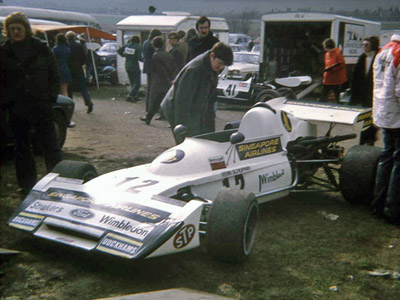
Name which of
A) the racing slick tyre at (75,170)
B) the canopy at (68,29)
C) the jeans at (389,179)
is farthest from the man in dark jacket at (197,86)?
the canopy at (68,29)

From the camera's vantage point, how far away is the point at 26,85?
16.4 ft

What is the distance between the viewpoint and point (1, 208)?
497 centimetres

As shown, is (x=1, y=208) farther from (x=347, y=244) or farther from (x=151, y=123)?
(x=151, y=123)

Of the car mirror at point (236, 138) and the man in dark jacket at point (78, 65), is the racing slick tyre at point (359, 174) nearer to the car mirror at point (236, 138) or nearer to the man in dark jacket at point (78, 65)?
the car mirror at point (236, 138)

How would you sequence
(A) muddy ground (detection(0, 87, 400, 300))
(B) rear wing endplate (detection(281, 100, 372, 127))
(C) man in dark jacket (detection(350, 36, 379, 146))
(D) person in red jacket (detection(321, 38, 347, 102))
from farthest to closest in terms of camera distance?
(D) person in red jacket (detection(321, 38, 347, 102)) < (C) man in dark jacket (detection(350, 36, 379, 146)) < (B) rear wing endplate (detection(281, 100, 372, 127)) < (A) muddy ground (detection(0, 87, 400, 300))

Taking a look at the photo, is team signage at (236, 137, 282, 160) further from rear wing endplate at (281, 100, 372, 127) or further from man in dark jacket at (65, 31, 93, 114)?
man in dark jacket at (65, 31, 93, 114)

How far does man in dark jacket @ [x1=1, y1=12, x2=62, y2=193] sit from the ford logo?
165 cm

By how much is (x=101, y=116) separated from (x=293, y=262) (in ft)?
26.8

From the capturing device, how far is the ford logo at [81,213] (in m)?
3.73

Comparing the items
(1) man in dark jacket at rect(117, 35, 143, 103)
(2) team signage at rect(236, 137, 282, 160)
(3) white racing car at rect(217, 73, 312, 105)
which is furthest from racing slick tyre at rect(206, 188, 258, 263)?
(1) man in dark jacket at rect(117, 35, 143, 103)

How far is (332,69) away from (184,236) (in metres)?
8.22

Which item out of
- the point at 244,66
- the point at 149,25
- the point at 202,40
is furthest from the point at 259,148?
the point at 149,25

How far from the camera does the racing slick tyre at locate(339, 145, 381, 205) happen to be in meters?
5.22

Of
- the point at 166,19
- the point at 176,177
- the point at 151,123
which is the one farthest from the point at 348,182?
the point at 166,19
